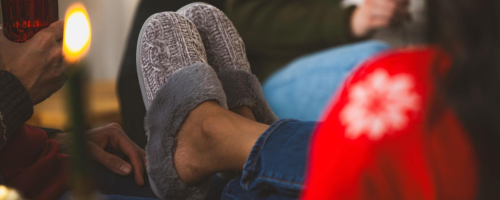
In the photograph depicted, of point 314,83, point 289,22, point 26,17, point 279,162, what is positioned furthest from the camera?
point 289,22

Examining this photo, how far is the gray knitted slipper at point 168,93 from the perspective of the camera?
0.67 m

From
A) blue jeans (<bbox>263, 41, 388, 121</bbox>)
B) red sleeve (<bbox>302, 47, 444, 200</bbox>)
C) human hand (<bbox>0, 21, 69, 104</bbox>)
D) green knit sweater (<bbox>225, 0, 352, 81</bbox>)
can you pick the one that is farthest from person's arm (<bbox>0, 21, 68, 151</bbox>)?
green knit sweater (<bbox>225, 0, 352, 81</bbox>)

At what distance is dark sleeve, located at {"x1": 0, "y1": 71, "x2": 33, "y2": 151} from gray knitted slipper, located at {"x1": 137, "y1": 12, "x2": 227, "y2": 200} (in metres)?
0.16

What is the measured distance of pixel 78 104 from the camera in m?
0.22

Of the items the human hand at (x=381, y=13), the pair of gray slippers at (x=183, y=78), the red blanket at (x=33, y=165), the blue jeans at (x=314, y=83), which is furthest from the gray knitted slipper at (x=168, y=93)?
the human hand at (x=381, y=13)

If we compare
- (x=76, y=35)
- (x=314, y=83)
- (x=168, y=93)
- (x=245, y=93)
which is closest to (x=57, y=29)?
(x=168, y=93)

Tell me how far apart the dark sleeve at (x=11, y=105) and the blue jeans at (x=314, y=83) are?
1.81ft

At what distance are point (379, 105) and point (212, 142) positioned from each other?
347 mm

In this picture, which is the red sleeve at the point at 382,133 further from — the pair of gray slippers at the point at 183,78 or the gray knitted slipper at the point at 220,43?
the gray knitted slipper at the point at 220,43

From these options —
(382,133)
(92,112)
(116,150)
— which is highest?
(382,133)

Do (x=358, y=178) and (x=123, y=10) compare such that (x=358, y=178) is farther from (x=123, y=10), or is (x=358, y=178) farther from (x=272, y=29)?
(x=123, y=10)

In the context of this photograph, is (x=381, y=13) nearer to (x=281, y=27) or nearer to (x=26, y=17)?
(x=281, y=27)

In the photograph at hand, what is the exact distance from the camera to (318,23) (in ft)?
4.29

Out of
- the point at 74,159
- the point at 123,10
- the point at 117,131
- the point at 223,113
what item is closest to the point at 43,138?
the point at 117,131
